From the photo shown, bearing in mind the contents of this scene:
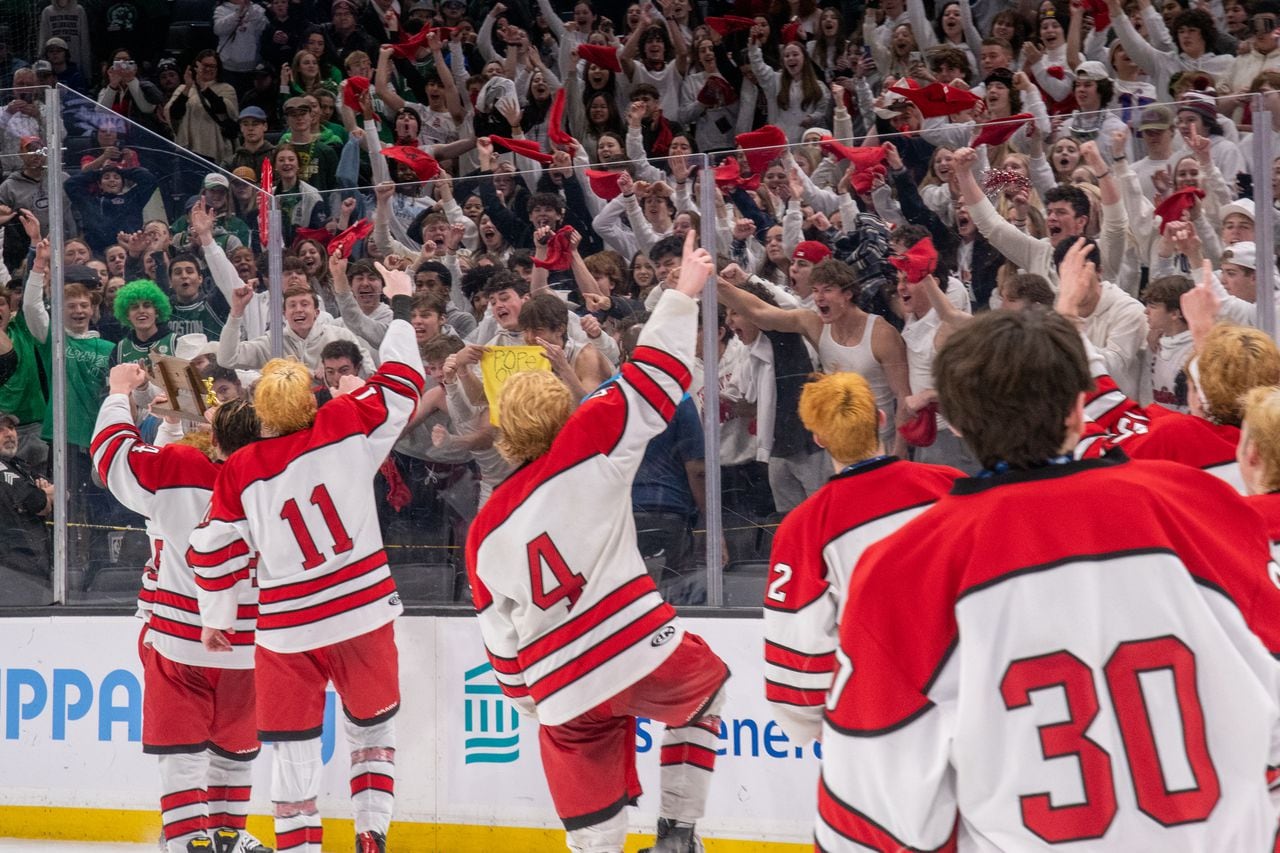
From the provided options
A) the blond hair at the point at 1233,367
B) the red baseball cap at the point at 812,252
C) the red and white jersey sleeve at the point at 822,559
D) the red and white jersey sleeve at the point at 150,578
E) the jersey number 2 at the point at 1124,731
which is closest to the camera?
the jersey number 2 at the point at 1124,731

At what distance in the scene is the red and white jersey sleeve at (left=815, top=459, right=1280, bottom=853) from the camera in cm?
130

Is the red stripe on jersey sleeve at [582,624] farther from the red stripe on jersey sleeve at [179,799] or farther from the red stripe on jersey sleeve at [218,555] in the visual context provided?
the red stripe on jersey sleeve at [179,799]

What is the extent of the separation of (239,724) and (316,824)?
1.39ft

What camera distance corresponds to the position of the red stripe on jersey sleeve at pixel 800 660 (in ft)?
9.10

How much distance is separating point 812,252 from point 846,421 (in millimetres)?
1214

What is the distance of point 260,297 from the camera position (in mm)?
4957

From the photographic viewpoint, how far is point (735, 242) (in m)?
4.02

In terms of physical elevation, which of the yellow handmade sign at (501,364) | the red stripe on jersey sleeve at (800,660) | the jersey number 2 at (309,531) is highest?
the yellow handmade sign at (501,364)

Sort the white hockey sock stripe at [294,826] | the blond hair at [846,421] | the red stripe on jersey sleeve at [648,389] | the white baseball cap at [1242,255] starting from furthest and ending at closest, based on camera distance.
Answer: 1. the white hockey sock stripe at [294,826]
2. the white baseball cap at [1242,255]
3. the red stripe on jersey sleeve at [648,389]
4. the blond hair at [846,421]

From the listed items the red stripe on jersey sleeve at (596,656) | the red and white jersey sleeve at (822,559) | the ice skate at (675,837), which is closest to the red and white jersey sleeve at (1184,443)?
the red and white jersey sleeve at (822,559)

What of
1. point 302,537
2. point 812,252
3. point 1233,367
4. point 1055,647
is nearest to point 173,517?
point 302,537

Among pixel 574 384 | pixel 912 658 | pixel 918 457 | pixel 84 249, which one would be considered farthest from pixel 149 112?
pixel 912 658

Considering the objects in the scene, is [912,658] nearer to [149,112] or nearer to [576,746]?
[576,746]

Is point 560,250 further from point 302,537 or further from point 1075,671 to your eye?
point 1075,671
